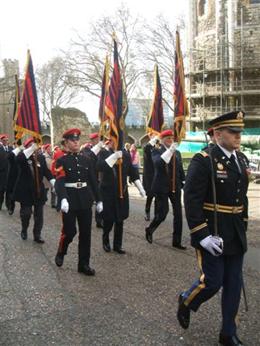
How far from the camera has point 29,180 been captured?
8.43 metres

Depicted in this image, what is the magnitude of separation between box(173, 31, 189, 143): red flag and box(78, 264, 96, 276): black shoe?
112 inches

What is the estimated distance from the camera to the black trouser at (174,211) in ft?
24.5

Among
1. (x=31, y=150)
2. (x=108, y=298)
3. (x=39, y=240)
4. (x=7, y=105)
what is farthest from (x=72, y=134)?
(x=7, y=105)

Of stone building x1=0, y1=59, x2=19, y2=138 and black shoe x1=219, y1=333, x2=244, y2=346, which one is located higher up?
stone building x1=0, y1=59, x2=19, y2=138

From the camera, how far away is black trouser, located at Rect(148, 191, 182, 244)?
7.48m

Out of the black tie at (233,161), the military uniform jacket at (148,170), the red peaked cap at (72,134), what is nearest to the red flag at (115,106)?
the red peaked cap at (72,134)

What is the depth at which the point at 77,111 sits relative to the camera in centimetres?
2936

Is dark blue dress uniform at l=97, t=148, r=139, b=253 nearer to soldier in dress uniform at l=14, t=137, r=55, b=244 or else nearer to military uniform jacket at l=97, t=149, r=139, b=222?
military uniform jacket at l=97, t=149, r=139, b=222

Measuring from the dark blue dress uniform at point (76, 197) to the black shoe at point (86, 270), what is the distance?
3 cm

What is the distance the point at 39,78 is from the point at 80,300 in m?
70.2

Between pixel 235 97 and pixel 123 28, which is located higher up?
pixel 123 28

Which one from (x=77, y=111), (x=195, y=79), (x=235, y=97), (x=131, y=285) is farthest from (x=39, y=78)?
(x=131, y=285)

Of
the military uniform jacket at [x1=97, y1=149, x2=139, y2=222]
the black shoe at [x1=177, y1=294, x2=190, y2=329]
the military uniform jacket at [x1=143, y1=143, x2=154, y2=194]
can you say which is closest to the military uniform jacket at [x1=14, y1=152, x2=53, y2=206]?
the military uniform jacket at [x1=97, y1=149, x2=139, y2=222]

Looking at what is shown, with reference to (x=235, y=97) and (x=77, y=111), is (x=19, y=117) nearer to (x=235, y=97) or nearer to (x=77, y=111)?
(x=77, y=111)
